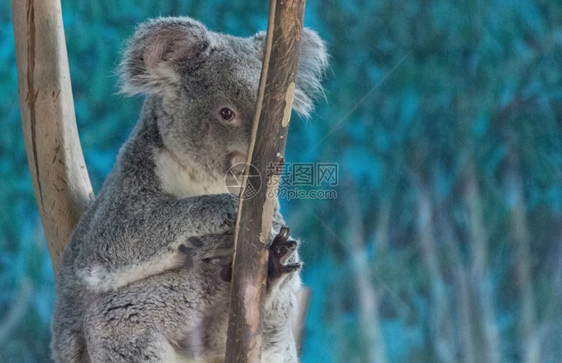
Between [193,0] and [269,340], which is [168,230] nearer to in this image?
[269,340]

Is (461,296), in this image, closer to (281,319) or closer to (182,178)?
(281,319)

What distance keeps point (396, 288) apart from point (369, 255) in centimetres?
19

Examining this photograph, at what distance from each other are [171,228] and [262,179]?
399 millimetres

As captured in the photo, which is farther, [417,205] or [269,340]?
[417,205]

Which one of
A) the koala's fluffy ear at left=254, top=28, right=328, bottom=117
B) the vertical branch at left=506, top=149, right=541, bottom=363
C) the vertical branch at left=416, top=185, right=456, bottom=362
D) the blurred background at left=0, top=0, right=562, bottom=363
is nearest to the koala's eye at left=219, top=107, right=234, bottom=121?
the koala's fluffy ear at left=254, top=28, right=328, bottom=117

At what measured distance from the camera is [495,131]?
2891 mm

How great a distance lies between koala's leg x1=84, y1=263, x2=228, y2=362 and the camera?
5.50 feet

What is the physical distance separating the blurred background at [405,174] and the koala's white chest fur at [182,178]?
0.85 meters

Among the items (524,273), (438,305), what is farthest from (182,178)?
(524,273)

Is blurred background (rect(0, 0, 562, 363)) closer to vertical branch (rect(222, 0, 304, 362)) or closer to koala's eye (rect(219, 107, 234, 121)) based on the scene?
koala's eye (rect(219, 107, 234, 121))

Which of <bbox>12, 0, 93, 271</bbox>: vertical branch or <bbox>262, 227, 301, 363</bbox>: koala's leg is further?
<bbox>12, 0, 93, 271</bbox>: vertical branch

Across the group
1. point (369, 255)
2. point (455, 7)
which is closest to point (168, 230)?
point (369, 255)

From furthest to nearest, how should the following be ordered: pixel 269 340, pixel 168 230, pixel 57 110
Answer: pixel 57 110 → pixel 269 340 → pixel 168 230

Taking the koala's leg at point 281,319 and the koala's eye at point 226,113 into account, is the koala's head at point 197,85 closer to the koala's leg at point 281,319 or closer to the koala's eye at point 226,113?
the koala's eye at point 226,113
